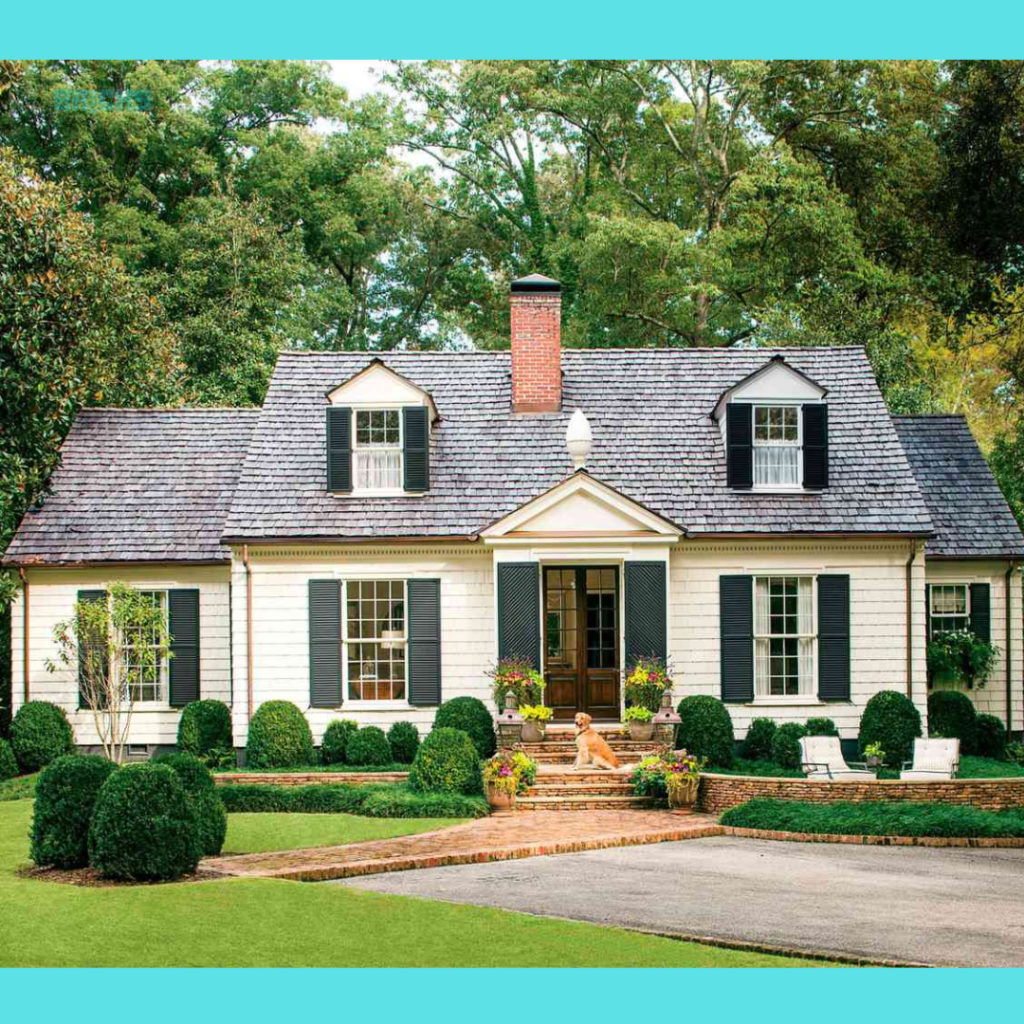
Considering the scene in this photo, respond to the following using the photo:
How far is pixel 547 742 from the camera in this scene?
69.8 ft

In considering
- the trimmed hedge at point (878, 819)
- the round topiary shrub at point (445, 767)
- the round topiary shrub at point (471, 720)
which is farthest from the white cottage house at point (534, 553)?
the trimmed hedge at point (878, 819)

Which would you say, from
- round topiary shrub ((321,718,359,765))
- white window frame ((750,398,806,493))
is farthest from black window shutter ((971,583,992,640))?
round topiary shrub ((321,718,359,765))

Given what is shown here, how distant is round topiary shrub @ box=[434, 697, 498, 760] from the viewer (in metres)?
21.6

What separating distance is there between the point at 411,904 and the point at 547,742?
893 centimetres

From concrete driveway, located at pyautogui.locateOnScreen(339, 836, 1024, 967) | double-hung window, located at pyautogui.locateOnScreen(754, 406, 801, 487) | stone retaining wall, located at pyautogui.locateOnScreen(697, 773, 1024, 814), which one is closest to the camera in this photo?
concrete driveway, located at pyautogui.locateOnScreen(339, 836, 1024, 967)

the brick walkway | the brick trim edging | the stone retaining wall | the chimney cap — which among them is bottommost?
the brick trim edging

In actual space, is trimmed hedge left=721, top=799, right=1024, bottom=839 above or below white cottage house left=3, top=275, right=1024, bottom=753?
below

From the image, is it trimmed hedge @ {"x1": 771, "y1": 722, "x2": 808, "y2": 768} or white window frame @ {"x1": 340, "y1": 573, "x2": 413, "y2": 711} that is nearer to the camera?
trimmed hedge @ {"x1": 771, "y1": 722, "x2": 808, "y2": 768}

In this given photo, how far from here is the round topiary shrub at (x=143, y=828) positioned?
1339cm

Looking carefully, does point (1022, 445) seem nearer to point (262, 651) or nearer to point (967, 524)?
point (967, 524)

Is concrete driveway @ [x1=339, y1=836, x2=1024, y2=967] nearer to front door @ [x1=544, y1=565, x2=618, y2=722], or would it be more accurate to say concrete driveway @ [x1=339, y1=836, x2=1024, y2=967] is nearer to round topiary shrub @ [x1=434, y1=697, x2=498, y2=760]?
round topiary shrub @ [x1=434, y1=697, x2=498, y2=760]

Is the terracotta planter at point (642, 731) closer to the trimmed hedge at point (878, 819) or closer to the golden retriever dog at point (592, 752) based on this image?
the golden retriever dog at point (592, 752)

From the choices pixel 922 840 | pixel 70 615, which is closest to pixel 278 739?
pixel 70 615

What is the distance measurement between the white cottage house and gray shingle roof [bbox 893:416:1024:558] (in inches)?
3.4
